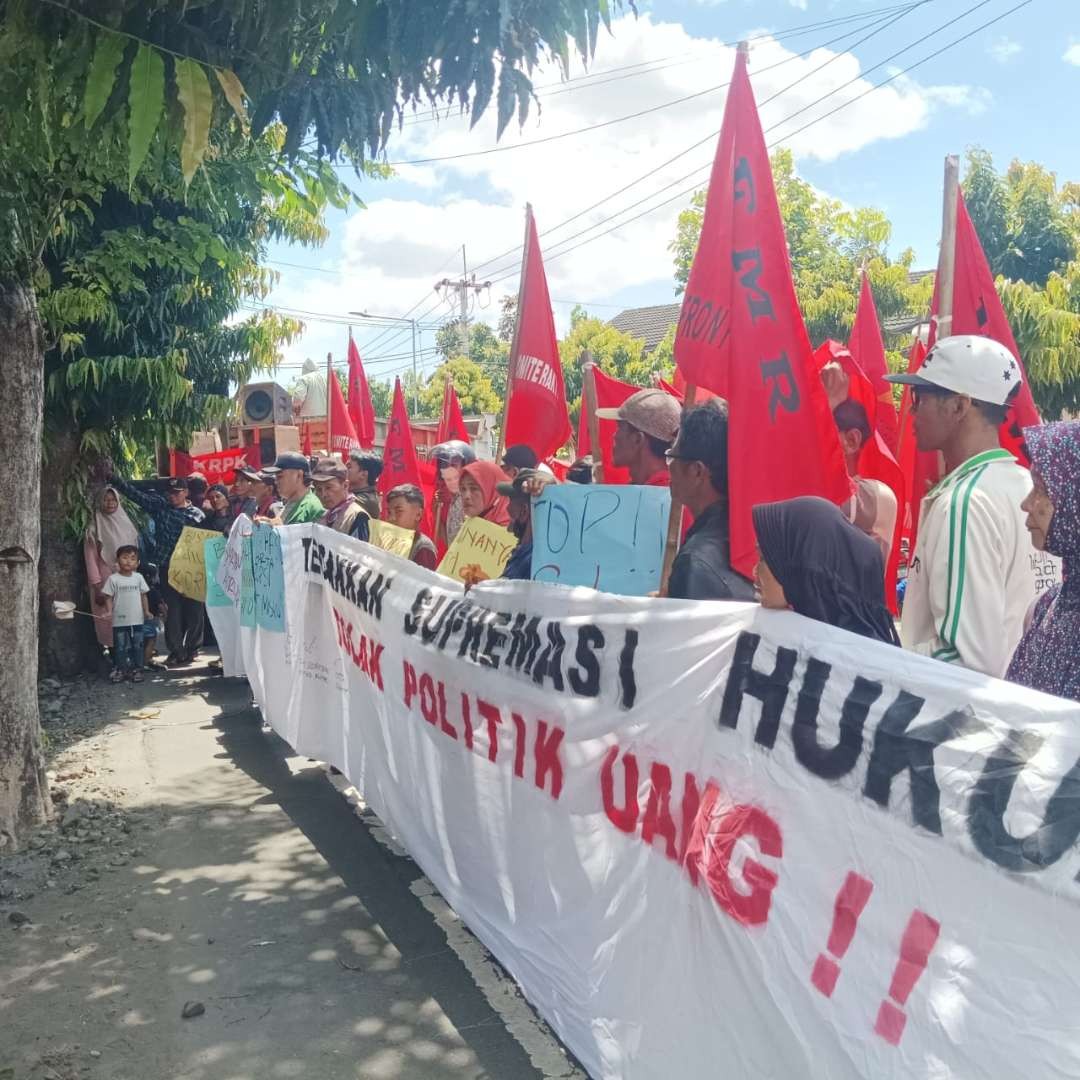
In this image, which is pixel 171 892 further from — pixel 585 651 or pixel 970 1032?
pixel 970 1032

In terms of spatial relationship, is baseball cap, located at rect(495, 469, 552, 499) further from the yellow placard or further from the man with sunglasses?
the yellow placard

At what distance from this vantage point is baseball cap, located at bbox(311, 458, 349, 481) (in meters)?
7.24

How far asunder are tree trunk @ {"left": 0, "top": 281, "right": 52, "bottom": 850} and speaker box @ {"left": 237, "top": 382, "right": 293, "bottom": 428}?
1084cm

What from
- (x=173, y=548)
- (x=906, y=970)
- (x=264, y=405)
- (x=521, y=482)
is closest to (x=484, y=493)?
(x=521, y=482)

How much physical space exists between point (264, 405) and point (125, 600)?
6666mm

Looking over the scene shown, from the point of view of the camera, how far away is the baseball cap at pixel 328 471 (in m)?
7.24

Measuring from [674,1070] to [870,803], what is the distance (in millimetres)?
954

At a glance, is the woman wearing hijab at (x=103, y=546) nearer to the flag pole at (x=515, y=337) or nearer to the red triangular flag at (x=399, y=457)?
the red triangular flag at (x=399, y=457)

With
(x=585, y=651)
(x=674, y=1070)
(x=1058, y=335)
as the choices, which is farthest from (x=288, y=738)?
(x=1058, y=335)

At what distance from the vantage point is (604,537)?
3939mm

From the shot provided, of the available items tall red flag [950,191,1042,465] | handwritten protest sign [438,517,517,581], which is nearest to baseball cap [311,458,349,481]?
handwritten protest sign [438,517,517,581]

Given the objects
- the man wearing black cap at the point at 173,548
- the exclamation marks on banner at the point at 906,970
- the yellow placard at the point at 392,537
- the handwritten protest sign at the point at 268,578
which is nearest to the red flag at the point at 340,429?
the man wearing black cap at the point at 173,548

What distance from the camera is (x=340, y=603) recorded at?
580 cm

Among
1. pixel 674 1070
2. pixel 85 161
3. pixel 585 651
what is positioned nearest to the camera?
pixel 674 1070
